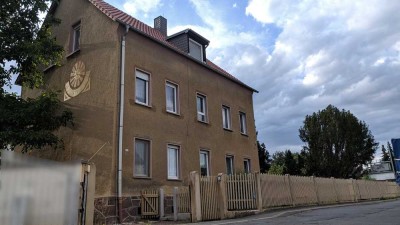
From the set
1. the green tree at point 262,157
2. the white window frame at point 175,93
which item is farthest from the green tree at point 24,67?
the green tree at point 262,157

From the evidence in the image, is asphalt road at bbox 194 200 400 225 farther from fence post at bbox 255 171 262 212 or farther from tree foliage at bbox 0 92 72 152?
tree foliage at bbox 0 92 72 152

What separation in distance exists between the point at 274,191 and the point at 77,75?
35.4 feet

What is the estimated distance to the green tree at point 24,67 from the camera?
1538cm

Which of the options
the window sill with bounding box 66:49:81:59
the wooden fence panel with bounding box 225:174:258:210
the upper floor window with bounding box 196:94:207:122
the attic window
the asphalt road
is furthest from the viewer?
the attic window

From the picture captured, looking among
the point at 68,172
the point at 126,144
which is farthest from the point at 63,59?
the point at 68,172

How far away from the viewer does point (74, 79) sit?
19.1m

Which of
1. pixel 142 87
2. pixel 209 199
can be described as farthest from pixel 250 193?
pixel 142 87

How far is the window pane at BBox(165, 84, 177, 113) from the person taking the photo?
65.9 ft

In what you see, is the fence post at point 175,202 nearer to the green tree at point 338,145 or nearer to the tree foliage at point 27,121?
the tree foliage at point 27,121

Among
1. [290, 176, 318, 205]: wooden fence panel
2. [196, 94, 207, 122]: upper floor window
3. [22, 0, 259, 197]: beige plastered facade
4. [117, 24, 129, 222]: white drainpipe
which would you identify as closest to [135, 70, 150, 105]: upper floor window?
[22, 0, 259, 197]: beige plastered facade

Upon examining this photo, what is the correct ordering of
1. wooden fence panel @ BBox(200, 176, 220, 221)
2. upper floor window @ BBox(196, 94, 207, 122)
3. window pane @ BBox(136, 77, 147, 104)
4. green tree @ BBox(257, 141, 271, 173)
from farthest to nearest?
green tree @ BBox(257, 141, 271, 173)
upper floor window @ BBox(196, 94, 207, 122)
window pane @ BBox(136, 77, 147, 104)
wooden fence panel @ BBox(200, 176, 220, 221)

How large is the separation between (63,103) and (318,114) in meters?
38.4

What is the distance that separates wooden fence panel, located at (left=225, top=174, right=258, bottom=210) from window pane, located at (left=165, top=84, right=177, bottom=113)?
5.46 metres

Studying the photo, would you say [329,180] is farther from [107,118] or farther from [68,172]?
[68,172]
